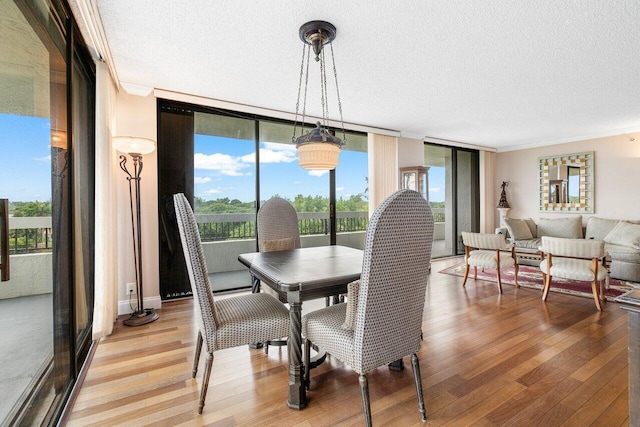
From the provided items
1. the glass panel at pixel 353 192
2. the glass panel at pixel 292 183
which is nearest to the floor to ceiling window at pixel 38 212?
the glass panel at pixel 292 183

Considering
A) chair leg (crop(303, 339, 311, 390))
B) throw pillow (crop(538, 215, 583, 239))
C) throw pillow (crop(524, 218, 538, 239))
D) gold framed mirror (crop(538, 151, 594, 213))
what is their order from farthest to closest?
throw pillow (crop(524, 218, 538, 239))
gold framed mirror (crop(538, 151, 594, 213))
throw pillow (crop(538, 215, 583, 239))
chair leg (crop(303, 339, 311, 390))

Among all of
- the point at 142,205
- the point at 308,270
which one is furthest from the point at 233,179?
the point at 308,270

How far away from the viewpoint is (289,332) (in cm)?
187

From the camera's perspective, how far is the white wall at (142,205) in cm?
327

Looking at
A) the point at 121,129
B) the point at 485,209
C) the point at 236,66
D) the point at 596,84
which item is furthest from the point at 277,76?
the point at 485,209

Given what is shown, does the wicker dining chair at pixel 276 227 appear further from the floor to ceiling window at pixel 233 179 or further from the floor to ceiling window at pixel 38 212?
the floor to ceiling window at pixel 38 212

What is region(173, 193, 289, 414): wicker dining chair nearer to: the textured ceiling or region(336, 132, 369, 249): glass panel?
the textured ceiling

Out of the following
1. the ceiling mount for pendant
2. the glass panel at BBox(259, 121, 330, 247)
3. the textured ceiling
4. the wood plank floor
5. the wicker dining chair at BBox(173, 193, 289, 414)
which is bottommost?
the wood plank floor

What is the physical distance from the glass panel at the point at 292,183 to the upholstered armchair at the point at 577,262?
116 inches

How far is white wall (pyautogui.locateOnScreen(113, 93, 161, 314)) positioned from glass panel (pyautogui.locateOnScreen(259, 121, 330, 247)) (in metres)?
1.35

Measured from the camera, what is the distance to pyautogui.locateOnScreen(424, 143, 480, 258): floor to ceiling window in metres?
6.65

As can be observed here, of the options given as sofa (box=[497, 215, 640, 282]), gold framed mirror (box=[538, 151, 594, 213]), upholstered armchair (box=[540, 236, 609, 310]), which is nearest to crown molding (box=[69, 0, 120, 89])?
upholstered armchair (box=[540, 236, 609, 310])

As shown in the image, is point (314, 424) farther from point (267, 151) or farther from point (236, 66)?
point (267, 151)

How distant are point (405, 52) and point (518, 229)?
4592 millimetres
